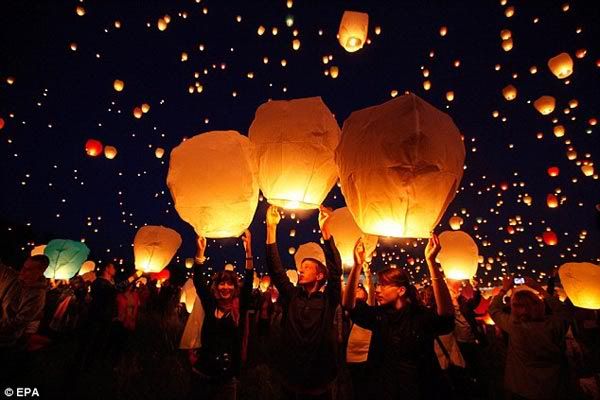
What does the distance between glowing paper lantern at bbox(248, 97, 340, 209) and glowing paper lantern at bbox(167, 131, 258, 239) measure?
16 cm

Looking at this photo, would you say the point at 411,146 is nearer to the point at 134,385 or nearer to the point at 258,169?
the point at 258,169

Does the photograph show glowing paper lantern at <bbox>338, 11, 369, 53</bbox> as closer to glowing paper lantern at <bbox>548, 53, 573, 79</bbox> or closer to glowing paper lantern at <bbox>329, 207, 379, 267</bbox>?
glowing paper lantern at <bbox>329, 207, 379, 267</bbox>

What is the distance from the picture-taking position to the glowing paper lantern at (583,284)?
4195 millimetres

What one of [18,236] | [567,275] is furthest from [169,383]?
[18,236]

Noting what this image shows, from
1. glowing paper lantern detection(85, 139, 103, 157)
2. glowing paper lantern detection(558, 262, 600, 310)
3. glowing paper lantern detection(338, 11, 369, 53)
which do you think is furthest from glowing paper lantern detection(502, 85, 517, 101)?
glowing paper lantern detection(85, 139, 103, 157)

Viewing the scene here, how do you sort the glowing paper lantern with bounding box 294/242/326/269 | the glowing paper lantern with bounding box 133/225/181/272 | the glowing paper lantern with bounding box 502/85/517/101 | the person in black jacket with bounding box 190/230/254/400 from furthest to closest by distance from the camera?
the glowing paper lantern with bounding box 502/85/517/101 < the glowing paper lantern with bounding box 294/242/326/269 < the glowing paper lantern with bounding box 133/225/181/272 < the person in black jacket with bounding box 190/230/254/400

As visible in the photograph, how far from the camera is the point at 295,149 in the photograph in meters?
2.01

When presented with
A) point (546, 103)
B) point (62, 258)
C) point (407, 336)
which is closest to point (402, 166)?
point (407, 336)

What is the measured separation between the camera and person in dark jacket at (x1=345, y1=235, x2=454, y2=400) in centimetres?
190

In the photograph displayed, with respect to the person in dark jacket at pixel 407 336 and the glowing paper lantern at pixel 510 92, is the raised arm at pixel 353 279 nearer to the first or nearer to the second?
the person in dark jacket at pixel 407 336

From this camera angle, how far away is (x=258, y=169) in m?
2.17

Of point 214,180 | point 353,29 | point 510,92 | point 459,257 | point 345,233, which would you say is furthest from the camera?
point 510,92

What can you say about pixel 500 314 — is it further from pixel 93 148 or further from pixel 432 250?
pixel 93 148

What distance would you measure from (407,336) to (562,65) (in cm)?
712
